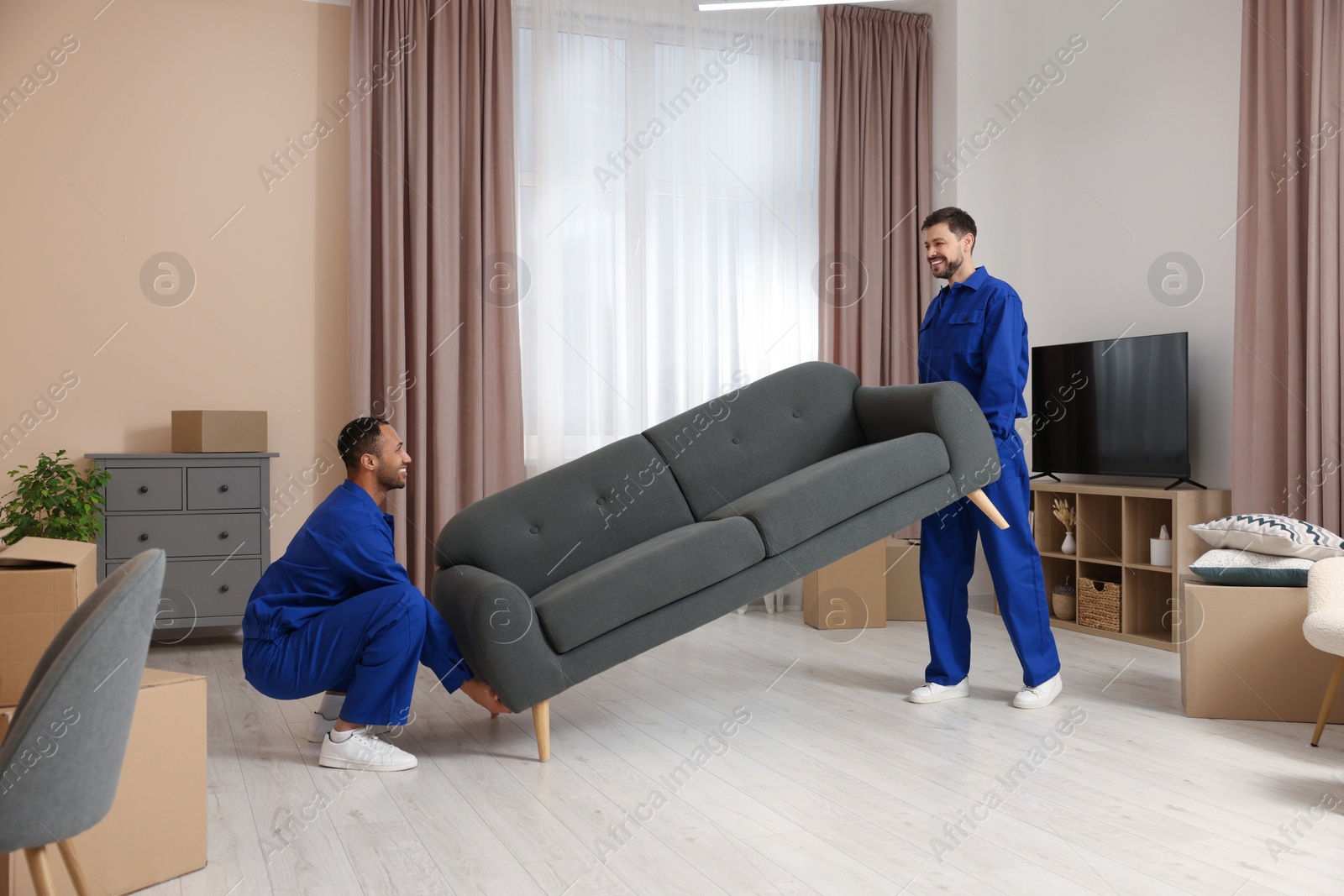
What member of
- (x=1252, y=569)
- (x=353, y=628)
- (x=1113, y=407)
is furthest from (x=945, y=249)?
(x=353, y=628)

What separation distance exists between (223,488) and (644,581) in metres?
2.32

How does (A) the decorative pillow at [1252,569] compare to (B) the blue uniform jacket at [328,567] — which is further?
(A) the decorative pillow at [1252,569]

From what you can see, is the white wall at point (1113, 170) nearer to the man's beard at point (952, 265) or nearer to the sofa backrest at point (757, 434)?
the man's beard at point (952, 265)

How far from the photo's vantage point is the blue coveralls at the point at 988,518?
10.4 ft

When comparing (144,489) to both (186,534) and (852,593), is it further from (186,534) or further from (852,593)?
(852,593)

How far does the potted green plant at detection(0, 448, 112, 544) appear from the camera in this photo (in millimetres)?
3770

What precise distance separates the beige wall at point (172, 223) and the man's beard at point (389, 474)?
210cm

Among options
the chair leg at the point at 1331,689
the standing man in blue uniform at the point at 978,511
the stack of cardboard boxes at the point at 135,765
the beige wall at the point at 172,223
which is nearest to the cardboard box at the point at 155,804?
the stack of cardboard boxes at the point at 135,765

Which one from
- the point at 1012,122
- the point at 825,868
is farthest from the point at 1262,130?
the point at 825,868

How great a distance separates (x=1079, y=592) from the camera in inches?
182

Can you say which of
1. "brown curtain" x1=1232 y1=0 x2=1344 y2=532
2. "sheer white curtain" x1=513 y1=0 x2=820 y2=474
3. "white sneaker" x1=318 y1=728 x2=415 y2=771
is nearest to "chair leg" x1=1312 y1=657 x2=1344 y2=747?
"brown curtain" x1=1232 y1=0 x2=1344 y2=532

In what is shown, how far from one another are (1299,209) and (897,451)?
2140 mm

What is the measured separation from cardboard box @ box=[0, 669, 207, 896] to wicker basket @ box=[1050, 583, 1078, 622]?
3758 millimetres

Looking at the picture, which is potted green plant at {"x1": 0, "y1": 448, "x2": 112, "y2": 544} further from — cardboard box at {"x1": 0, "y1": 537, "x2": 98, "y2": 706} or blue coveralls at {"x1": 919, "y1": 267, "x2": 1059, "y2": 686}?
blue coveralls at {"x1": 919, "y1": 267, "x2": 1059, "y2": 686}
